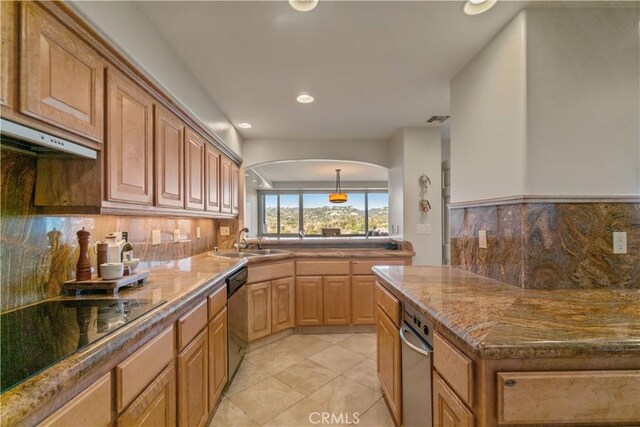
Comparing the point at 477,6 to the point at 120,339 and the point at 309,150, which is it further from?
the point at 309,150

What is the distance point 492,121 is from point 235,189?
9.35ft

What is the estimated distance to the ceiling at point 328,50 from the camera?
1556mm

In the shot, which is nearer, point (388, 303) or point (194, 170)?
point (388, 303)

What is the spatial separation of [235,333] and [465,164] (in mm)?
2120

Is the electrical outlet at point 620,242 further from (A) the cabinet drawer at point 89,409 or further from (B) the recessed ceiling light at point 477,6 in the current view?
(A) the cabinet drawer at point 89,409

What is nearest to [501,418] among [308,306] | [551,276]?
[551,276]

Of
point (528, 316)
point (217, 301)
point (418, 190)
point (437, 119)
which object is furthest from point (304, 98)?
point (528, 316)

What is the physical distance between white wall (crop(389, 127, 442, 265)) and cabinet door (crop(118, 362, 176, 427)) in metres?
2.77

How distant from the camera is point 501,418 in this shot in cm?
87

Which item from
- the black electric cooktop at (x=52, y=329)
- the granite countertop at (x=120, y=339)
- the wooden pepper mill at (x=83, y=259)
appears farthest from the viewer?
the wooden pepper mill at (x=83, y=259)

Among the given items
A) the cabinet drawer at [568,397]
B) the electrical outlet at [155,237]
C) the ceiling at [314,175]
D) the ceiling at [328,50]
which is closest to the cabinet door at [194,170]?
the electrical outlet at [155,237]

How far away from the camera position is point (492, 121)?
1749 millimetres

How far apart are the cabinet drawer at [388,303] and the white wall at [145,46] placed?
185cm

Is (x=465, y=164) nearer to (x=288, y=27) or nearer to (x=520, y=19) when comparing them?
(x=520, y=19)
